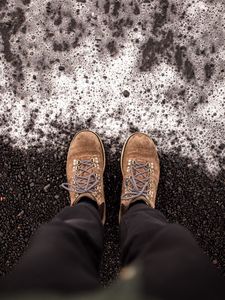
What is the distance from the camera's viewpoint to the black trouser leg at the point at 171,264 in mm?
930

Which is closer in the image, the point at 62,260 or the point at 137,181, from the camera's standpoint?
the point at 62,260

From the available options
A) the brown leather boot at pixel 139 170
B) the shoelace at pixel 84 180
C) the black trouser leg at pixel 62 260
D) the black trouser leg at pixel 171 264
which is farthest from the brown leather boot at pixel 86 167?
the black trouser leg at pixel 171 264

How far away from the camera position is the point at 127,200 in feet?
5.61

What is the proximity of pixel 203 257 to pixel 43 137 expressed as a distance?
3.19ft

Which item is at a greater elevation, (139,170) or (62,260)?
(62,260)

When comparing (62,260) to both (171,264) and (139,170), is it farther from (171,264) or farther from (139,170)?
(139,170)

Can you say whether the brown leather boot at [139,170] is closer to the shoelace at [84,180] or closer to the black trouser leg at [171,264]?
the shoelace at [84,180]

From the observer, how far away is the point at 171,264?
3.27 ft

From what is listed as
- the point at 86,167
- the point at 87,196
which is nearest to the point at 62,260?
the point at 87,196

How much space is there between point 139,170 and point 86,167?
254 millimetres

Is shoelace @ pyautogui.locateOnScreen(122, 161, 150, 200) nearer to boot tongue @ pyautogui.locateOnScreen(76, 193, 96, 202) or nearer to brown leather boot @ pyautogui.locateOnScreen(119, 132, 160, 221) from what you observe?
brown leather boot @ pyautogui.locateOnScreen(119, 132, 160, 221)

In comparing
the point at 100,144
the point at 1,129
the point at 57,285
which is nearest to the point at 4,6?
the point at 1,129

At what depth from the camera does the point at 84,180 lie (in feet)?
5.81

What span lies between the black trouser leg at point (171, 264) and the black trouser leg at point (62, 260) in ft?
0.44
